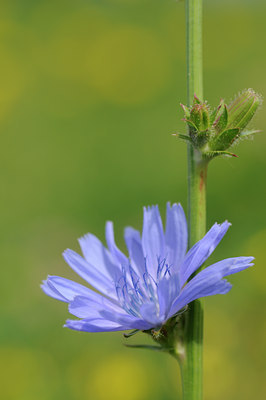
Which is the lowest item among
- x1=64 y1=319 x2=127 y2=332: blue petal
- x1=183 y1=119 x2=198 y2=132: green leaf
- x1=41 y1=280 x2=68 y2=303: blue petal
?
x1=64 y1=319 x2=127 y2=332: blue petal

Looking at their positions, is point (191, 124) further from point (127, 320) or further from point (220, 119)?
point (127, 320)

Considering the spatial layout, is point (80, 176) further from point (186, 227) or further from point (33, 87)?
point (186, 227)

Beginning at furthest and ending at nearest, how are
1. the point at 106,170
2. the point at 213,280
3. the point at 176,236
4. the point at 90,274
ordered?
the point at 106,170, the point at 90,274, the point at 176,236, the point at 213,280

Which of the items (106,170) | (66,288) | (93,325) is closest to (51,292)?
(66,288)

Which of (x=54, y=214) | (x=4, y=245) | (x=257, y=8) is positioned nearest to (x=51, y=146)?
(x=54, y=214)

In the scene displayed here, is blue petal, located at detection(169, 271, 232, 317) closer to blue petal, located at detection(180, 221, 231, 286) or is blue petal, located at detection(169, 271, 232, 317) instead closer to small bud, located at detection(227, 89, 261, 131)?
blue petal, located at detection(180, 221, 231, 286)

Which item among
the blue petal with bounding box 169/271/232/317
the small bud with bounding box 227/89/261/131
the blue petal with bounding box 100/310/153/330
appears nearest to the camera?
the blue petal with bounding box 169/271/232/317

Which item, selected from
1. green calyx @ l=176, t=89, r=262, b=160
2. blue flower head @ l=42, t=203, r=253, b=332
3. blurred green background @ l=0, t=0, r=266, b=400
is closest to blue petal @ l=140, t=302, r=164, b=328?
blue flower head @ l=42, t=203, r=253, b=332
